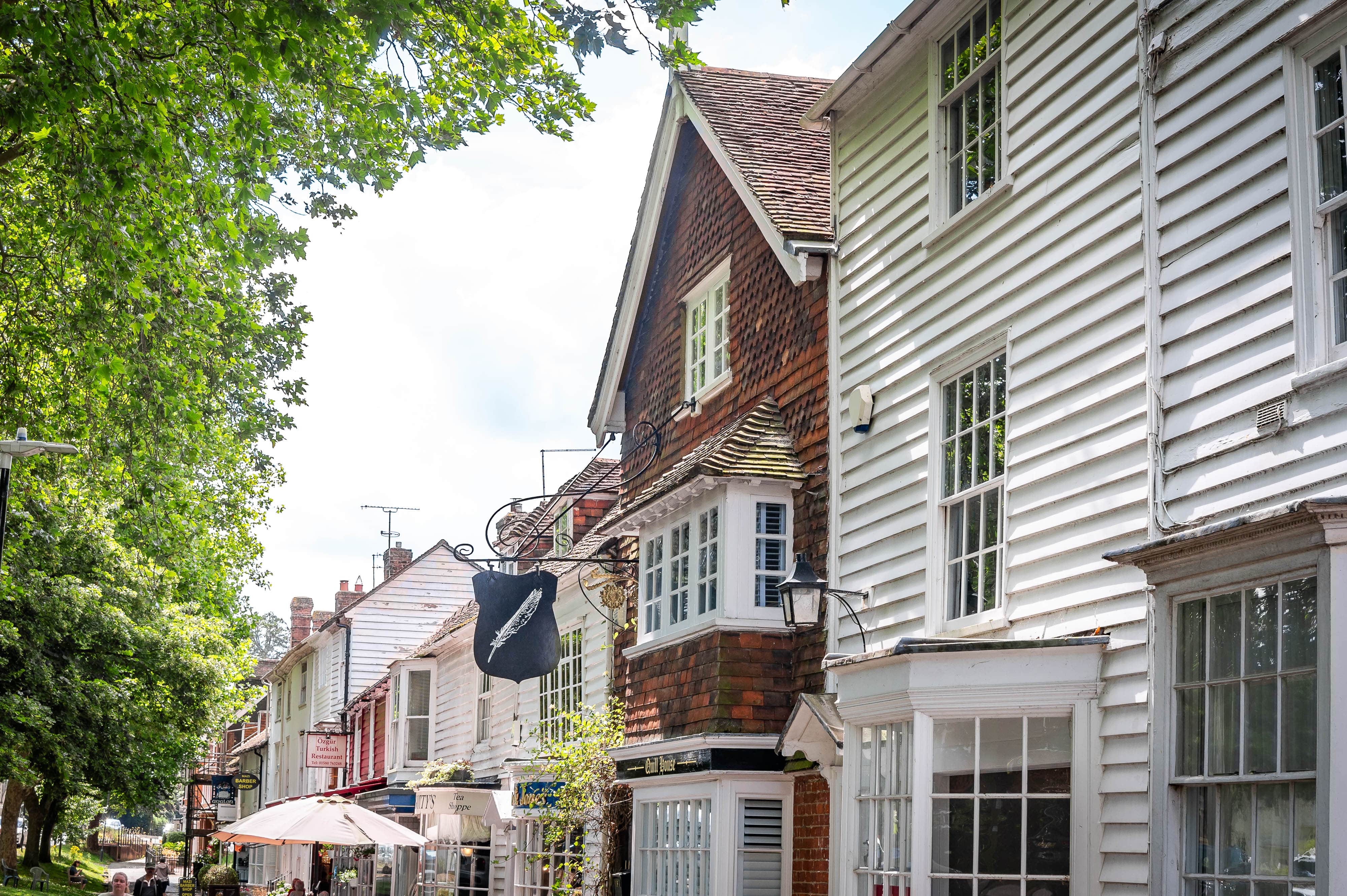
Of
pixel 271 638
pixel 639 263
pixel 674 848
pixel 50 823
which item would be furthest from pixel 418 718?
pixel 271 638

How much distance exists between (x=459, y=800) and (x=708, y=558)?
1264 cm

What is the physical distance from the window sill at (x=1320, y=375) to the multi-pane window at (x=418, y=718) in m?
27.1

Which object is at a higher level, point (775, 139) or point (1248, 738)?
point (775, 139)

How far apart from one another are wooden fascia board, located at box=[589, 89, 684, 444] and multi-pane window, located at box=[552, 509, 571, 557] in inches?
134

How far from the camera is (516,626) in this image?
16.8 metres

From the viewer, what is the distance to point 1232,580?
697 centimetres

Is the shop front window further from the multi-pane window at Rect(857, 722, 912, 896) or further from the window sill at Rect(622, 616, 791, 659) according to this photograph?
the multi-pane window at Rect(857, 722, 912, 896)

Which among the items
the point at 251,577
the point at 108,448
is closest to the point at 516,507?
the point at 251,577

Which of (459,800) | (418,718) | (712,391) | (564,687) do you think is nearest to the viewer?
(712,391)

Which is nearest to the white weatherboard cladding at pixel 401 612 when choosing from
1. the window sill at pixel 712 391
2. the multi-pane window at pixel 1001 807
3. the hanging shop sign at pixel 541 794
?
the hanging shop sign at pixel 541 794

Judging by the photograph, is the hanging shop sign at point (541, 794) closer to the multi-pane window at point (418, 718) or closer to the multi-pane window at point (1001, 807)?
the multi-pane window at point (1001, 807)

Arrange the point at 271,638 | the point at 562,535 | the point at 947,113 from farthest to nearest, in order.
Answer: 1. the point at 271,638
2. the point at 562,535
3. the point at 947,113

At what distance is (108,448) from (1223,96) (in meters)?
11.3

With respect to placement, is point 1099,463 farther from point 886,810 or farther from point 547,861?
point 547,861
